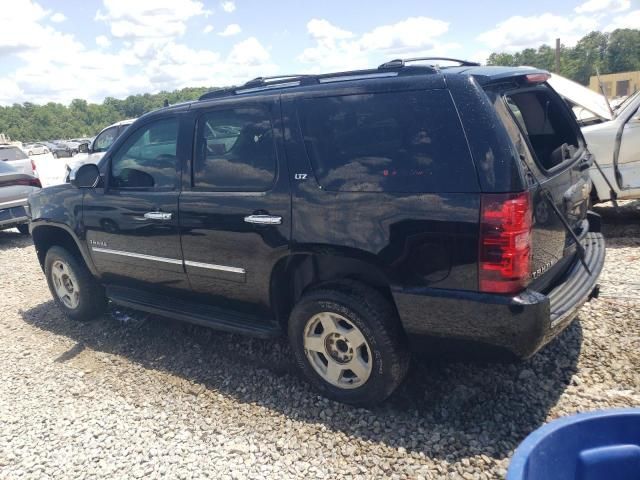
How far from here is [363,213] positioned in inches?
113

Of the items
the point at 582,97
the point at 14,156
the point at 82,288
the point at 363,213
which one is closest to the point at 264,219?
the point at 363,213

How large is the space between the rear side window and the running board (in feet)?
3.82

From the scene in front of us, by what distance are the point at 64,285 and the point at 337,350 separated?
3.22 m

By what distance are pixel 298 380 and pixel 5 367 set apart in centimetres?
258

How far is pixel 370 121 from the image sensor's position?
2.90 m

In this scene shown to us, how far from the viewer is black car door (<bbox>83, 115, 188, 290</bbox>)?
383 cm

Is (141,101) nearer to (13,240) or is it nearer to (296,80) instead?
(13,240)

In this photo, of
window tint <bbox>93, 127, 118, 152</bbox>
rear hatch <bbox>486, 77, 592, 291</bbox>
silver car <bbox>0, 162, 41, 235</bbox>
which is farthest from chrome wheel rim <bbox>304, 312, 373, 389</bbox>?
window tint <bbox>93, 127, 118, 152</bbox>

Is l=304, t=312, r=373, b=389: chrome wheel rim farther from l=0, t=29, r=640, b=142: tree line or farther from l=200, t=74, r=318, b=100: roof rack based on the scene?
l=0, t=29, r=640, b=142: tree line

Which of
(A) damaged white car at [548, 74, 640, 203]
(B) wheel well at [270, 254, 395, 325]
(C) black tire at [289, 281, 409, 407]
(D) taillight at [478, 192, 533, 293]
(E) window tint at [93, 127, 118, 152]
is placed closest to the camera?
(D) taillight at [478, 192, 533, 293]

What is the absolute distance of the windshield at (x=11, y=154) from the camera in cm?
1123

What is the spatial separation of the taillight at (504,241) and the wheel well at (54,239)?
12.8 ft

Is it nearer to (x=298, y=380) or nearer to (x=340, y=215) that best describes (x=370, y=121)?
(x=340, y=215)

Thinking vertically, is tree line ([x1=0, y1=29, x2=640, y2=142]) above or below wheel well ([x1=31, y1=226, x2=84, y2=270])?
above
